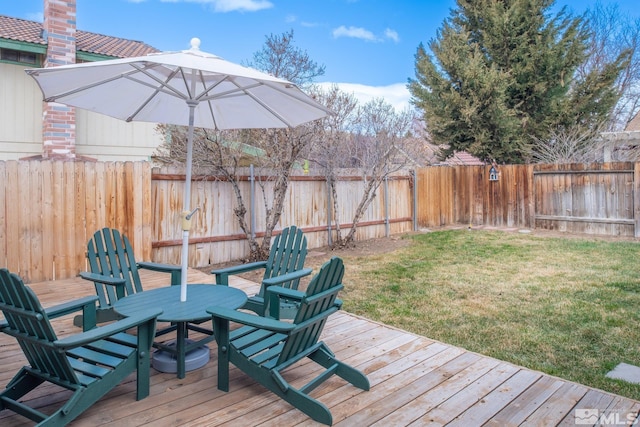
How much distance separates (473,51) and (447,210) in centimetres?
569

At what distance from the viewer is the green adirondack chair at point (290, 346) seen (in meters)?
2.28

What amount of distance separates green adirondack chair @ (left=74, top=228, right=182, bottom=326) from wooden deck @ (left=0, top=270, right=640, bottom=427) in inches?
24.5

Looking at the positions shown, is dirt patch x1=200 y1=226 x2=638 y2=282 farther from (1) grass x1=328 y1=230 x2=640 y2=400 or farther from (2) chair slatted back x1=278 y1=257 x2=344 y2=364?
(2) chair slatted back x1=278 y1=257 x2=344 y2=364

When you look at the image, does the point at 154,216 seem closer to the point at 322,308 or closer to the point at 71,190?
the point at 71,190

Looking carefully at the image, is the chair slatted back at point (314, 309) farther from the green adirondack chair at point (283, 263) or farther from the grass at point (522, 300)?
the grass at point (522, 300)

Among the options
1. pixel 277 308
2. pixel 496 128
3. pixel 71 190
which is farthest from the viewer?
pixel 496 128

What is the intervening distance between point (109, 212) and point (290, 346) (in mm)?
4265

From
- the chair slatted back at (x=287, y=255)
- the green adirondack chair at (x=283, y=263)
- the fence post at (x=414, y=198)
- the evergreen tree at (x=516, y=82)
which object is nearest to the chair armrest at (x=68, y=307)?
the green adirondack chair at (x=283, y=263)

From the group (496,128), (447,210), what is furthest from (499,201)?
(496,128)

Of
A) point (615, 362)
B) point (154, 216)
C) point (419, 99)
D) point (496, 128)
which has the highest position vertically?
point (419, 99)

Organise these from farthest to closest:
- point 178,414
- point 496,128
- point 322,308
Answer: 1. point 496,128
2. point 322,308
3. point 178,414

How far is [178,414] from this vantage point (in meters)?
2.27

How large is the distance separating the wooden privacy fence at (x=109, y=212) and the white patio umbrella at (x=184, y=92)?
224 centimetres

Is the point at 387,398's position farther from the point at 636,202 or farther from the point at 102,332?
the point at 636,202
